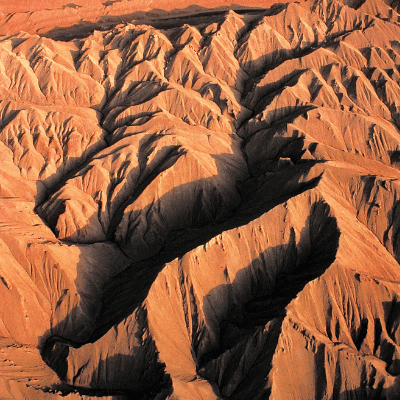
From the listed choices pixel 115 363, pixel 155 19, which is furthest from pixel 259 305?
pixel 155 19

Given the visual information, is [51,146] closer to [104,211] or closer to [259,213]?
[104,211]

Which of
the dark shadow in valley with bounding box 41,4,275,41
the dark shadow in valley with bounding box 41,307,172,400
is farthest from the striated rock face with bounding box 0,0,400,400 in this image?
Result: the dark shadow in valley with bounding box 41,4,275,41

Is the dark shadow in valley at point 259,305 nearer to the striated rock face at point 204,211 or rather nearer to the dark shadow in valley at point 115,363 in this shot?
the striated rock face at point 204,211

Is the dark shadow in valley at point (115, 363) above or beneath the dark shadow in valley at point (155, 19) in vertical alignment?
beneath

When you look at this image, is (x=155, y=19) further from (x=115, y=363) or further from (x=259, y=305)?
(x=115, y=363)

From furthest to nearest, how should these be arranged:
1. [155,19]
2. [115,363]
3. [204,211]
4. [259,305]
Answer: [155,19] < [204,211] < [259,305] < [115,363]

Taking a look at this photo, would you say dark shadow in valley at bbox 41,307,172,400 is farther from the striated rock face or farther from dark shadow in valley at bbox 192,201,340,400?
dark shadow in valley at bbox 192,201,340,400

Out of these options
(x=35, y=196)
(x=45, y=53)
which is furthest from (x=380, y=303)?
(x=45, y=53)

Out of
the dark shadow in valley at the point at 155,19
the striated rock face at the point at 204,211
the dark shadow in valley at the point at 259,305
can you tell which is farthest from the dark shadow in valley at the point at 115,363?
the dark shadow in valley at the point at 155,19

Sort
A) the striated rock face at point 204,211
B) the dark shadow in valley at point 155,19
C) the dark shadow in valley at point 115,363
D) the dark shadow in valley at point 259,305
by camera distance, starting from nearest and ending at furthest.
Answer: the dark shadow in valley at point 259,305 → the striated rock face at point 204,211 → the dark shadow in valley at point 115,363 → the dark shadow in valley at point 155,19
